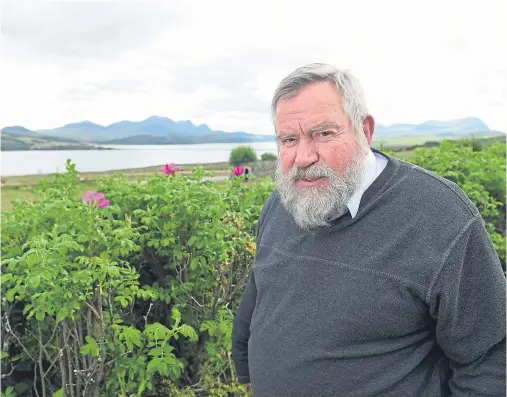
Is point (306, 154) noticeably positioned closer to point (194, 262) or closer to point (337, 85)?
point (337, 85)

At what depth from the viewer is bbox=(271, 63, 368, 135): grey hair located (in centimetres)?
192

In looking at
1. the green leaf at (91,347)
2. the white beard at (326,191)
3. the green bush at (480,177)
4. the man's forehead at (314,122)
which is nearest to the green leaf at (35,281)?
the green leaf at (91,347)

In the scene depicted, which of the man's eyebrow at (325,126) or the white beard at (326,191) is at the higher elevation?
the man's eyebrow at (325,126)

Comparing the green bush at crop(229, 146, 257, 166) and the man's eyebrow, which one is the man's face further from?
the green bush at crop(229, 146, 257, 166)

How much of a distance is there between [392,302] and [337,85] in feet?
2.47

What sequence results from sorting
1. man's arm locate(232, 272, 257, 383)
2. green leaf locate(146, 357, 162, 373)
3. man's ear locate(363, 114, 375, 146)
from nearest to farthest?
1. man's ear locate(363, 114, 375, 146)
2. man's arm locate(232, 272, 257, 383)
3. green leaf locate(146, 357, 162, 373)

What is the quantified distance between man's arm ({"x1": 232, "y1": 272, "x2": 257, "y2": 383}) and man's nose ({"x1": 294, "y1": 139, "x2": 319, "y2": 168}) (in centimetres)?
62

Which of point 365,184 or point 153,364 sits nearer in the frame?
point 365,184

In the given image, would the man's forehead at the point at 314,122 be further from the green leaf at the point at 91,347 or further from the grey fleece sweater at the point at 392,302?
the green leaf at the point at 91,347

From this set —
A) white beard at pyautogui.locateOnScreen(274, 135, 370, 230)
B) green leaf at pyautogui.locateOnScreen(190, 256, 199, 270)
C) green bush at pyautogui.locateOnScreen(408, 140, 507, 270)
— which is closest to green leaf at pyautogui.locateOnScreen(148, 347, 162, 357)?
green leaf at pyautogui.locateOnScreen(190, 256, 199, 270)

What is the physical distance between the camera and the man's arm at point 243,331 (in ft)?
7.57

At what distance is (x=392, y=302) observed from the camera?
1.76m

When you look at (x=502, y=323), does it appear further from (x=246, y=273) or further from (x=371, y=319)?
(x=246, y=273)

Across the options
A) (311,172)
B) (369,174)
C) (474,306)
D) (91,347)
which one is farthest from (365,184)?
(91,347)
